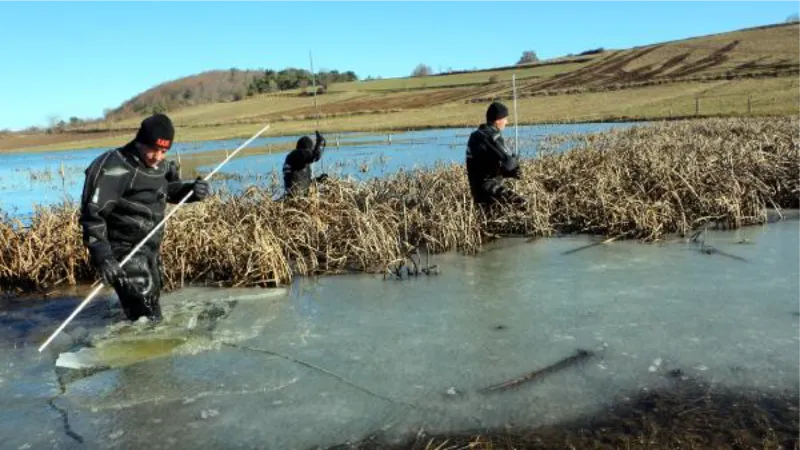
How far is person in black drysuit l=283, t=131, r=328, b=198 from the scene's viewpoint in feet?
29.6

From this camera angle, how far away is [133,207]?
16.7 feet

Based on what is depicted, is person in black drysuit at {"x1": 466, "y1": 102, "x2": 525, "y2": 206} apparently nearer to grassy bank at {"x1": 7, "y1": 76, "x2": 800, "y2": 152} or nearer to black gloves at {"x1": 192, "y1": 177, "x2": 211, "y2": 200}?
black gloves at {"x1": 192, "y1": 177, "x2": 211, "y2": 200}

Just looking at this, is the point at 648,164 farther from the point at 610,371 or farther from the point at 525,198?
the point at 610,371

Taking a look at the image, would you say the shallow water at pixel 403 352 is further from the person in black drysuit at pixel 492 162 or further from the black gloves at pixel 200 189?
the person in black drysuit at pixel 492 162

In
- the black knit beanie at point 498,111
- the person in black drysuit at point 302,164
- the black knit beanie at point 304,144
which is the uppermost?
the black knit beanie at point 498,111

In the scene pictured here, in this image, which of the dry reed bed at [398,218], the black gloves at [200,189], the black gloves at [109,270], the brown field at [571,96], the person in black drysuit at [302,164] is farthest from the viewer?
the brown field at [571,96]

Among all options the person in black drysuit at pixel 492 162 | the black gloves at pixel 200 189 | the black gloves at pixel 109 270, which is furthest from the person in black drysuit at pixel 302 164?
the black gloves at pixel 109 270

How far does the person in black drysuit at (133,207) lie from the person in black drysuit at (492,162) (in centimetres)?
367

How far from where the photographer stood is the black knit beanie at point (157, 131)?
4.71 m

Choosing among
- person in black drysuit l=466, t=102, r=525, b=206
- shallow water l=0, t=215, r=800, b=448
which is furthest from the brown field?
shallow water l=0, t=215, r=800, b=448

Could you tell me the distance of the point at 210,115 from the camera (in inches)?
3049

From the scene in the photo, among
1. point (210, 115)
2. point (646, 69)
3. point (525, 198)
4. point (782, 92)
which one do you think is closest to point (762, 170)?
point (525, 198)

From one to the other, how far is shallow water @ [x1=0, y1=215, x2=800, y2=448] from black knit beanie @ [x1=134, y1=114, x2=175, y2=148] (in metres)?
1.52

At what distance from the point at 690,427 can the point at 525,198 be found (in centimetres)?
558
